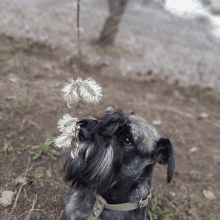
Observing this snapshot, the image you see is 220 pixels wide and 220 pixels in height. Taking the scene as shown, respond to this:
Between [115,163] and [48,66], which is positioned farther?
[48,66]

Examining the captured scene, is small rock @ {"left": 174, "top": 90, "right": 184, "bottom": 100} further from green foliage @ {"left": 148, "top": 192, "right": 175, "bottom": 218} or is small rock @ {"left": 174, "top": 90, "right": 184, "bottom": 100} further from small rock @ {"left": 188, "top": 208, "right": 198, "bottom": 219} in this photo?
green foliage @ {"left": 148, "top": 192, "right": 175, "bottom": 218}

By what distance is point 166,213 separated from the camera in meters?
2.97

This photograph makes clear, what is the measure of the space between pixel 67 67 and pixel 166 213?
14.4 feet

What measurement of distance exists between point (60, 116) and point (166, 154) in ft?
7.66

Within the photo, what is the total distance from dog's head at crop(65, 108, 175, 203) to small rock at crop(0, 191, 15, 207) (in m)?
0.92

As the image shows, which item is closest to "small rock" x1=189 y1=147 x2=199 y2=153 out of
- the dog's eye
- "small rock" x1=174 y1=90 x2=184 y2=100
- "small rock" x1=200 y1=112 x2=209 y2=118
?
"small rock" x1=200 y1=112 x2=209 y2=118

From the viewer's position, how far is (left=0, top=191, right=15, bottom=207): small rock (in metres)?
2.36

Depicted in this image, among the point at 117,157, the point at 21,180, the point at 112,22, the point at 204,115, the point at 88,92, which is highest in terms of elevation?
the point at 88,92

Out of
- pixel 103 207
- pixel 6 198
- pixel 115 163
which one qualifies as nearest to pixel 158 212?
pixel 103 207

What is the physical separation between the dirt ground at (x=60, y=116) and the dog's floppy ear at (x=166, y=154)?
1.13 metres

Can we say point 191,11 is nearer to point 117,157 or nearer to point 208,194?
point 208,194

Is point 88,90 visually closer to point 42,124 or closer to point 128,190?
point 128,190

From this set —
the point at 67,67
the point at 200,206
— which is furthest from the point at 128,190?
the point at 67,67

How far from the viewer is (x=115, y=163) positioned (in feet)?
6.37
